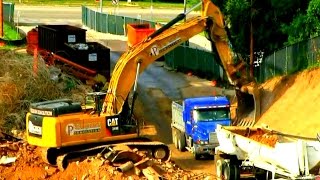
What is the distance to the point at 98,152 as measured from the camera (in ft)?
91.1

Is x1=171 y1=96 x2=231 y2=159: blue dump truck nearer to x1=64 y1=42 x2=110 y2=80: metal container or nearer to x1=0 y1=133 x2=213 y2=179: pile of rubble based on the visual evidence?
x1=0 y1=133 x2=213 y2=179: pile of rubble

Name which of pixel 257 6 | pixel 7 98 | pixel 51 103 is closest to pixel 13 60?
pixel 7 98

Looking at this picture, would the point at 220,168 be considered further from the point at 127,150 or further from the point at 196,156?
the point at 196,156

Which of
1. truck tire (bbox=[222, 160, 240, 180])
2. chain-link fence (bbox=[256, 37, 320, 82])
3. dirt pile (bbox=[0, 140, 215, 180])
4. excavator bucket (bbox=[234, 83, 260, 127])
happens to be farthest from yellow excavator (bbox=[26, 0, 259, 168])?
chain-link fence (bbox=[256, 37, 320, 82])

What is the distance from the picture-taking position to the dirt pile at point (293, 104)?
33.9 meters

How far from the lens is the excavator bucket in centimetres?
3170

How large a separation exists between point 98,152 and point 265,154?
6823 millimetres

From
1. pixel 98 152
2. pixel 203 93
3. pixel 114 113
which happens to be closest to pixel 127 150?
pixel 98 152

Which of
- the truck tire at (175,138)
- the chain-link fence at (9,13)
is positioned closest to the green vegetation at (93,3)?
the chain-link fence at (9,13)

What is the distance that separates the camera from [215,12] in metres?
31.2

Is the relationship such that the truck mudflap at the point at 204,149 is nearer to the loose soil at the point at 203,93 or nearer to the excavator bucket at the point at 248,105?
the loose soil at the point at 203,93

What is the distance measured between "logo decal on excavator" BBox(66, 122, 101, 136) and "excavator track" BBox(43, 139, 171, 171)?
0.72 m

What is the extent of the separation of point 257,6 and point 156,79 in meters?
9.51

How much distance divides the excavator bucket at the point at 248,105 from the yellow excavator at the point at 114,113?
0.63ft
